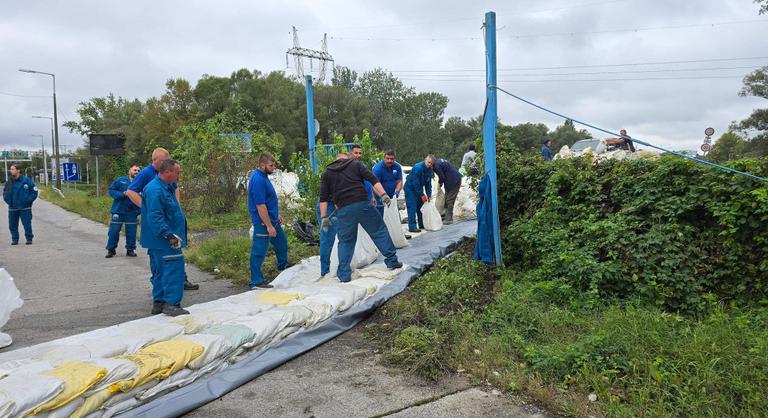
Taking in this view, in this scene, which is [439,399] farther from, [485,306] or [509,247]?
[509,247]

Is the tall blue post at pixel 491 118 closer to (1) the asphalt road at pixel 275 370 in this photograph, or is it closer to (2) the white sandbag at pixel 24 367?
(1) the asphalt road at pixel 275 370

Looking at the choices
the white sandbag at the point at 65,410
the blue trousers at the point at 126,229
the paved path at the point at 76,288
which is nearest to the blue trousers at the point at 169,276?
the paved path at the point at 76,288

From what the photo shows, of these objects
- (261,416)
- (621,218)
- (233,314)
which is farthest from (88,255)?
(621,218)

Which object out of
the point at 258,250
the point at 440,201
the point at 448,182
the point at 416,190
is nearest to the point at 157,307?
the point at 258,250

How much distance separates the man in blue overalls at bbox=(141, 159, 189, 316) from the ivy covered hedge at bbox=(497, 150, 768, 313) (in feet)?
12.2

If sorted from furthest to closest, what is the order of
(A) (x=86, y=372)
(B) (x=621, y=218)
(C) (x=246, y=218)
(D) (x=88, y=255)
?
(C) (x=246, y=218), (D) (x=88, y=255), (B) (x=621, y=218), (A) (x=86, y=372)

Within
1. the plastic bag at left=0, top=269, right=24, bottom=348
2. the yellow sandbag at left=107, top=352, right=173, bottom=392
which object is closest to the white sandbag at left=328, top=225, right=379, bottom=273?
the yellow sandbag at left=107, top=352, right=173, bottom=392

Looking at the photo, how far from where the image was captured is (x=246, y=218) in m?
14.2

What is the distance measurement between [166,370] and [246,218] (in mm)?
10858

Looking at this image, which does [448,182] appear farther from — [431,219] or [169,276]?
[169,276]

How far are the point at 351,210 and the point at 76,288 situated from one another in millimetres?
3918

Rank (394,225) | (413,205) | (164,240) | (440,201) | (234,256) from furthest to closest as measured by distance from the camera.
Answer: (440,201) < (413,205) < (234,256) < (394,225) < (164,240)

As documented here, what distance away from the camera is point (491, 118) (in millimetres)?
6559

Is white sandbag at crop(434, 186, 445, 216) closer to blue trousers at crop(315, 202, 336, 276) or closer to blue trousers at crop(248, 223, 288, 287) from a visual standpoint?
blue trousers at crop(315, 202, 336, 276)
